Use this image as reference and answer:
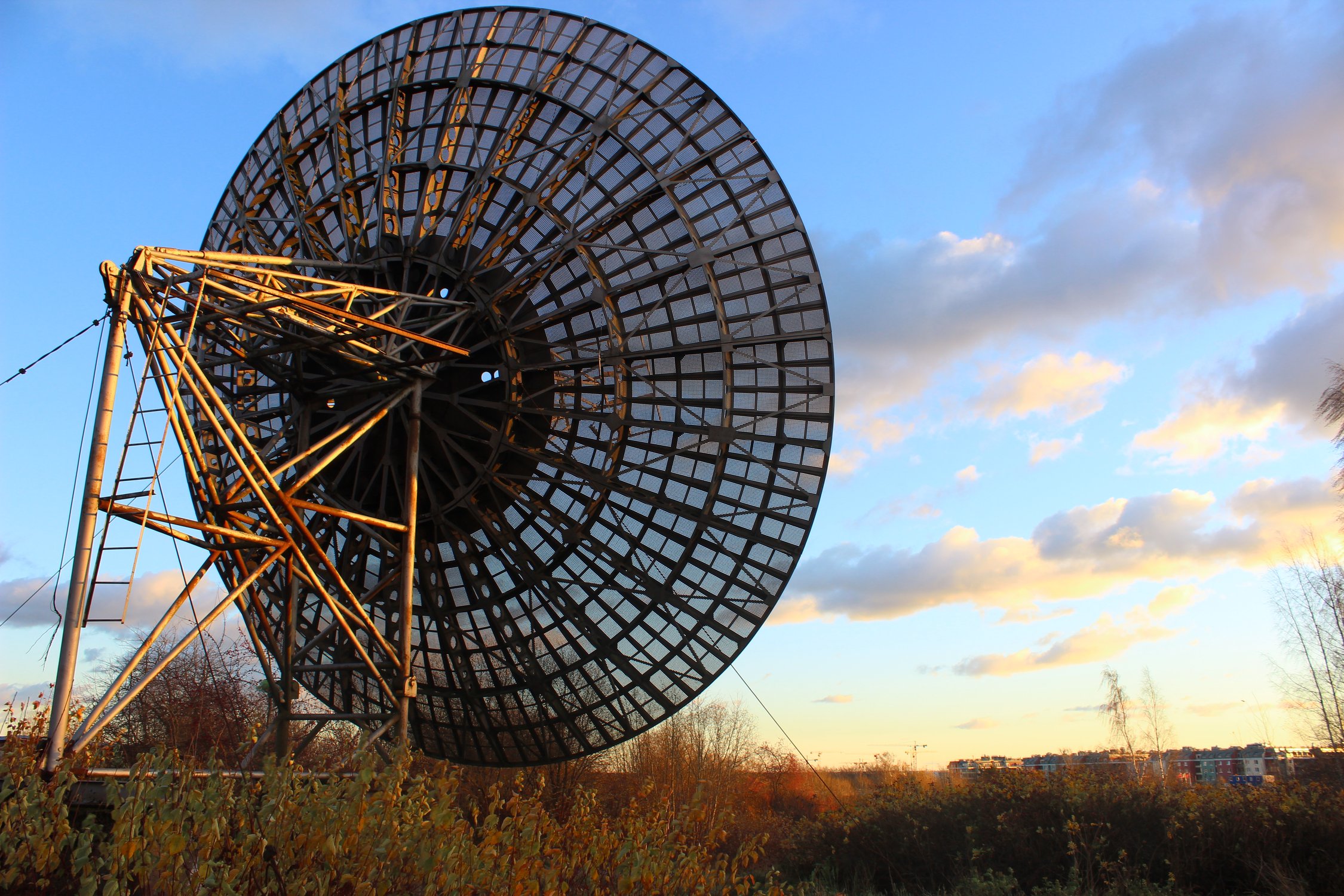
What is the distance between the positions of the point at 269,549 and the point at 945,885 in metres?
18.1

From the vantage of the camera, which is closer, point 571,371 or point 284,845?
point 284,845

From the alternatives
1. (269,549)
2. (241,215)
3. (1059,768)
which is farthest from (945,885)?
(241,215)

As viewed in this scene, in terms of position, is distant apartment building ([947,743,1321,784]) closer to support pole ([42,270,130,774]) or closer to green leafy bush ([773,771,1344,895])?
green leafy bush ([773,771,1344,895])

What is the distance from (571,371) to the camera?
1919 centimetres

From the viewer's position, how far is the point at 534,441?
19.1 metres

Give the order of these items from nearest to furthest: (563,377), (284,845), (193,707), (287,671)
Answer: (284,845)
(287,671)
(563,377)
(193,707)

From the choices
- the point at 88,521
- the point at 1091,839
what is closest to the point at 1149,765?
the point at 1091,839

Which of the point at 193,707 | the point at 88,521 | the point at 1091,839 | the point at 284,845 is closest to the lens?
the point at 284,845

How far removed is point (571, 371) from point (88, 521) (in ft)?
31.9

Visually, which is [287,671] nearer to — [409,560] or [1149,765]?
[409,560]

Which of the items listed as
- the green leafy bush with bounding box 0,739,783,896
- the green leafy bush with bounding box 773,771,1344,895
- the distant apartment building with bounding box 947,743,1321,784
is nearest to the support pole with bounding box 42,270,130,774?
the green leafy bush with bounding box 0,739,783,896

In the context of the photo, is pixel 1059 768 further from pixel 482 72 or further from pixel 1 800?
pixel 1 800

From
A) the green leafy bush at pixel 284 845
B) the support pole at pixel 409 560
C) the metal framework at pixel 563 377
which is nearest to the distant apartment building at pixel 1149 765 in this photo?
the metal framework at pixel 563 377

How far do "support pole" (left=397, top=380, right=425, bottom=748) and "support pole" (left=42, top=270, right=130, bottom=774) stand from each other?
539 cm
